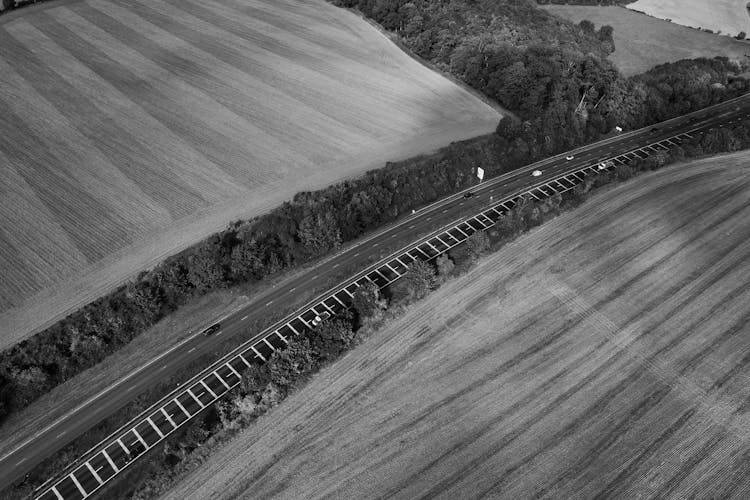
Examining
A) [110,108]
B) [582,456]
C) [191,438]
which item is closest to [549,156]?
[582,456]

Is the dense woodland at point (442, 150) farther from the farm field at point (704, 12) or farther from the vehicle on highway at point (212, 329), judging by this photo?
the farm field at point (704, 12)

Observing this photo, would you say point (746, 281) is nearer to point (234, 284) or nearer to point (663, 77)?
point (663, 77)

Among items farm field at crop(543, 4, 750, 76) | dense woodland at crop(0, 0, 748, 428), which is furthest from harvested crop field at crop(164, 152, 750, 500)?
farm field at crop(543, 4, 750, 76)

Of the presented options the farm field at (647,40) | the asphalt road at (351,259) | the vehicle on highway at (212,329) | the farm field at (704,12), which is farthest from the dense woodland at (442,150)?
the farm field at (704,12)

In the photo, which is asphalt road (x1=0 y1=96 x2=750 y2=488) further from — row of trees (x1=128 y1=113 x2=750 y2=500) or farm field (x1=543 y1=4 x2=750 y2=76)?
farm field (x1=543 y1=4 x2=750 y2=76)

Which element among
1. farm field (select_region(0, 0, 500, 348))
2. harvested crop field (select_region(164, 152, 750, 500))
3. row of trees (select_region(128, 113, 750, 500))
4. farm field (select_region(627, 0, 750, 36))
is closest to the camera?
harvested crop field (select_region(164, 152, 750, 500))
